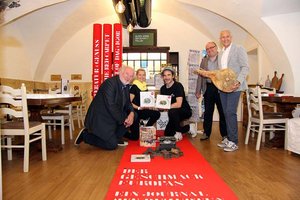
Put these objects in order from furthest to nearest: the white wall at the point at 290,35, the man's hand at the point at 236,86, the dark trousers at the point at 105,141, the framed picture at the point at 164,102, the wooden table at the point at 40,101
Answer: the white wall at the point at 290,35
the framed picture at the point at 164,102
the dark trousers at the point at 105,141
the man's hand at the point at 236,86
the wooden table at the point at 40,101

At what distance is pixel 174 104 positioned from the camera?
13.1 ft

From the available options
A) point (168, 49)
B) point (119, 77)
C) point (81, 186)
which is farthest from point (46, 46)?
point (81, 186)

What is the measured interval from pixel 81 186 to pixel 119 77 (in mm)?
1736

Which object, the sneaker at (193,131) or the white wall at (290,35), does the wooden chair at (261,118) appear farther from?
the white wall at (290,35)

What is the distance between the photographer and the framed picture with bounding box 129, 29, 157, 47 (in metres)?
7.25

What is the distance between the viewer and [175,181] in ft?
7.35

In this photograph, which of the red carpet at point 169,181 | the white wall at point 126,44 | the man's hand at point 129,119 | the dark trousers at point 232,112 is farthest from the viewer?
the white wall at point 126,44

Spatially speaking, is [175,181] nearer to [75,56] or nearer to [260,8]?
[260,8]

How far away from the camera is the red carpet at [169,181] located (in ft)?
6.34

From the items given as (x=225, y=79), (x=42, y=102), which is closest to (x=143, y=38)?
(x=225, y=79)

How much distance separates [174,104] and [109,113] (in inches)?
41.0

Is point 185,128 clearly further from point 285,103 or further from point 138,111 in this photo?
point 285,103

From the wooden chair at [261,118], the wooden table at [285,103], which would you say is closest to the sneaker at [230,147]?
the wooden chair at [261,118]

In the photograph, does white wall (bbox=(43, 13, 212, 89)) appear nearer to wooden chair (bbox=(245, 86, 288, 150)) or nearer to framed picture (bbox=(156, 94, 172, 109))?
framed picture (bbox=(156, 94, 172, 109))
